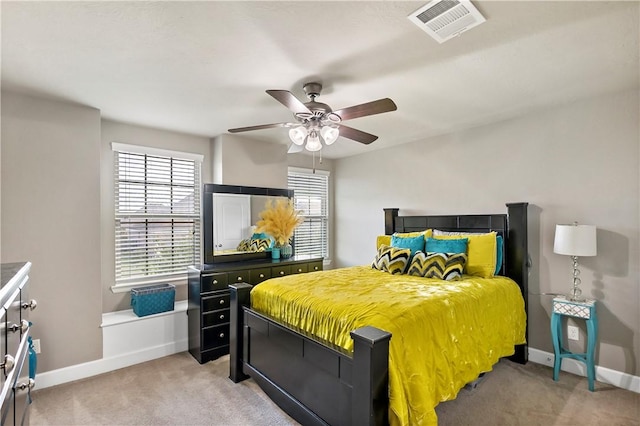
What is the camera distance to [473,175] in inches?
148

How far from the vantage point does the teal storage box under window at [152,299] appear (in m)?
3.33

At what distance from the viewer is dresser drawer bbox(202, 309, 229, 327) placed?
10.9ft

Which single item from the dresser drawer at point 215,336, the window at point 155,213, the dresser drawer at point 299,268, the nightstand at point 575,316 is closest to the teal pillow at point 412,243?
the dresser drawer at point 299,268

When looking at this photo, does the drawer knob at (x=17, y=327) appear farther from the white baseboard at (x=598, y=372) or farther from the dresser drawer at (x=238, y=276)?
the white baseboard at (x=598, y=372)

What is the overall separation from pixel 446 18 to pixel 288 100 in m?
1.01

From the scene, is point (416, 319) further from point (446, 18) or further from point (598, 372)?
point (598, 372)

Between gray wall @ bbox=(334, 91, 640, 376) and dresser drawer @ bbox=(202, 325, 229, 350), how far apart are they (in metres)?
2.84

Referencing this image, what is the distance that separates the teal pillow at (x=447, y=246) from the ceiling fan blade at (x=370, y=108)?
69.0 inches

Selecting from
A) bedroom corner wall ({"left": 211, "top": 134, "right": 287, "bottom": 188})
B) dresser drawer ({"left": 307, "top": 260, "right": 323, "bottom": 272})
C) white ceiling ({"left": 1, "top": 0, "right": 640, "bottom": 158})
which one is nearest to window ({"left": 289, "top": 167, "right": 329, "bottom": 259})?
bedroom corner wall ({"left": 211, "top": 134, "right": 287, "bottom": 188})

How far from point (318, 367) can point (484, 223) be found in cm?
255

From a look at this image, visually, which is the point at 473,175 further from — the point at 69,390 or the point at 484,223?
the point at 69,390

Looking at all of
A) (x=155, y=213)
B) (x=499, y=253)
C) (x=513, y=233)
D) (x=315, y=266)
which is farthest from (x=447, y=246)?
(x=155, y=213)

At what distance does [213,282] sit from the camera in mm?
3365

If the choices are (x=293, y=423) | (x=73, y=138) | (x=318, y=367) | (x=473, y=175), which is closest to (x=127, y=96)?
(x=73, y=138)
